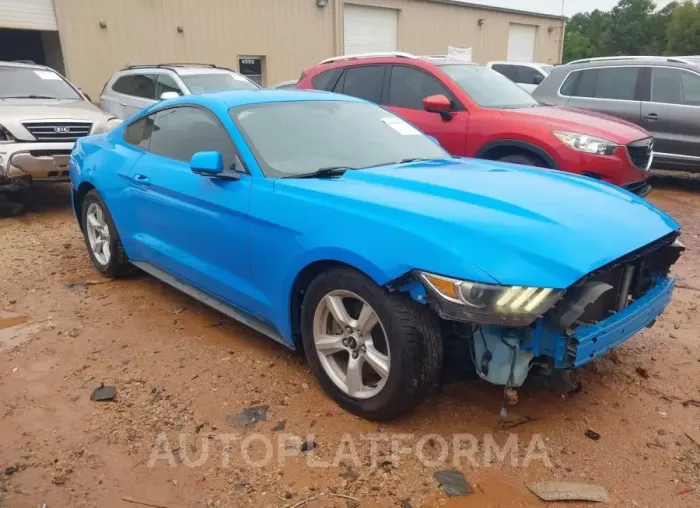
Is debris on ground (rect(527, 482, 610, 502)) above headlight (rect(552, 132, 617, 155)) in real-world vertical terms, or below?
below

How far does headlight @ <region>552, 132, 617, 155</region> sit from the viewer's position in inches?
236

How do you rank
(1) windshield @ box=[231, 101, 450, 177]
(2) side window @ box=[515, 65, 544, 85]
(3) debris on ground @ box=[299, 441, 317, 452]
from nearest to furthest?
1. (3) debris on ground @ box=[299, 441, 317, 452]
2. (1) windshield @ box=[231, 101, 450, 177]
3. (2) side window @ box=[515, 65, 544, 85]

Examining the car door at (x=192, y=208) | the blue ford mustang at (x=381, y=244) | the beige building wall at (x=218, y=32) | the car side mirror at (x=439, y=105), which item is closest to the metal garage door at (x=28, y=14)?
the beige building wall at (x=218, y=32)

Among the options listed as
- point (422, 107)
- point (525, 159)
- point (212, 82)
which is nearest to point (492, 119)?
point (525, 159)

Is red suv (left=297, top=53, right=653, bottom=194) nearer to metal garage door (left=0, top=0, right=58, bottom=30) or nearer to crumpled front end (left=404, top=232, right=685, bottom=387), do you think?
crumpled front end (left=404, top=232, right=685, bottom=387)

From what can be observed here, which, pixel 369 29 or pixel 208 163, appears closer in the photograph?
pixel 208 163

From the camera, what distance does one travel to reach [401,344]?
2695 mm

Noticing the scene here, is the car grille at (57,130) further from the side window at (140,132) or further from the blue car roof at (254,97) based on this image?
the blue car roof at (254,97)

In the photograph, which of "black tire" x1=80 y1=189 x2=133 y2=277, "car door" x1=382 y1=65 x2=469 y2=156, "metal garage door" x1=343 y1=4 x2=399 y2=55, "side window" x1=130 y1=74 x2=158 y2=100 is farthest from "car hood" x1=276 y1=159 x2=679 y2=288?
"metal garage door" x1=343 y1=4 x2=399 y2=55

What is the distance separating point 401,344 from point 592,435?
108 cm

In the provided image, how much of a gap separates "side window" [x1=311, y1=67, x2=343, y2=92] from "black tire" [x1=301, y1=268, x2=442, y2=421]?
5388 mm

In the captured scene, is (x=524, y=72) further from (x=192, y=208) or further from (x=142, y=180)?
(x=192, y=208)

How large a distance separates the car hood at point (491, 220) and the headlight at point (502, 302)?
4cm

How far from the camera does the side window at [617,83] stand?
28.1 ft
